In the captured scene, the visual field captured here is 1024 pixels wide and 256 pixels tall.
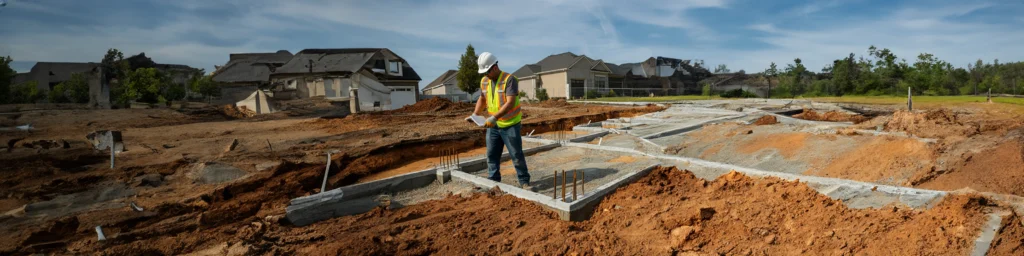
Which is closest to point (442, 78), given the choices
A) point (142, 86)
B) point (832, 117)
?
point (142, 86)

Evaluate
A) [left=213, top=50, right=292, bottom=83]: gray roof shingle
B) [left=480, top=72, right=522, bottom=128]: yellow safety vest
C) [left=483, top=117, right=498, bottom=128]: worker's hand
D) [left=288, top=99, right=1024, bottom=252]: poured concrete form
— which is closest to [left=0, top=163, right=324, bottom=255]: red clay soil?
[left=288, top=99, right=1024, bottom=252]: poured concrete form

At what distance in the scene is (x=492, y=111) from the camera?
4.77m

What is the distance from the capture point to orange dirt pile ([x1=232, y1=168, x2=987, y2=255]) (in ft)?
8.60

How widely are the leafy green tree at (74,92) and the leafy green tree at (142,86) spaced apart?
186 inches

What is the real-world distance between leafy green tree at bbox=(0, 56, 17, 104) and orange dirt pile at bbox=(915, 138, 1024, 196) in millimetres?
28195

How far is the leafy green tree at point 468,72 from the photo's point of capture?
112ft

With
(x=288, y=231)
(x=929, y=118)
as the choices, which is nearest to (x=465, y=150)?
(x=288, y=231)

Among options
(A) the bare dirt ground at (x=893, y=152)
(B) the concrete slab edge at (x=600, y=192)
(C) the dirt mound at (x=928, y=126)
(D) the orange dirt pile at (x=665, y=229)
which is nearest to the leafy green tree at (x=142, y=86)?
(D) the orange dirt pile at (x=665, y=229)

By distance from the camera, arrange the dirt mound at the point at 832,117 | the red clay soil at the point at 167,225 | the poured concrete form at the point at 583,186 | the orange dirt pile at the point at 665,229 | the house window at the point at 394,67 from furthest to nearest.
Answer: the house window at the point at 394,67
the dirt mound at the point at 832,117
the poured concrete form at the point at 583,186
the red clay soil at the point at 167,225
the orange dirt pile at the point at 665,229

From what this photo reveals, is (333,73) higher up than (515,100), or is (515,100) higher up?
(333,73)

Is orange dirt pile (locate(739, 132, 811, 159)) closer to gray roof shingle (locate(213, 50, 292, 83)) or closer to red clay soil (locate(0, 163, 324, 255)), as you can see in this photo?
red clay soil (locate(0, 163, 324, 255))

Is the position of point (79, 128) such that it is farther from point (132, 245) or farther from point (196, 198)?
point (132, 245)

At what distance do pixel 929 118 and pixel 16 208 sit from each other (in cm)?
1093

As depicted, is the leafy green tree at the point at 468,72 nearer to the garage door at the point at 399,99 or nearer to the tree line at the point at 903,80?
the garage door at the point at 399,99
